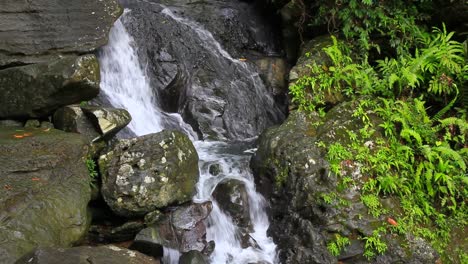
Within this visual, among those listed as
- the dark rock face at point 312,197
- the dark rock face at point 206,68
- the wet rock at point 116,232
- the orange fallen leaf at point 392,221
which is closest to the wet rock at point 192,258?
the wet rock at point 116,232

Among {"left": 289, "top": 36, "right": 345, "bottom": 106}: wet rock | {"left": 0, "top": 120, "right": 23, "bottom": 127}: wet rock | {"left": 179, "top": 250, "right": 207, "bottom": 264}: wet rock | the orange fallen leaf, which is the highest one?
{"left": 289, "top": 36, "right": 345, "bottom": 106}: wet rock

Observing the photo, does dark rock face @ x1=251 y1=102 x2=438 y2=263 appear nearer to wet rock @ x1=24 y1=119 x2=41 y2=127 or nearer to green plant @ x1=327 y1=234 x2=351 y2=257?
green plant @ x1=327 y1=234 x2=351 y2=257

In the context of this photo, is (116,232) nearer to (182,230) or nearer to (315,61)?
(182,230)

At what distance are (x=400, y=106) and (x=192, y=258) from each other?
4406mm

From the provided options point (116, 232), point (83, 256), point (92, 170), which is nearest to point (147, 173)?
point (92, 170)

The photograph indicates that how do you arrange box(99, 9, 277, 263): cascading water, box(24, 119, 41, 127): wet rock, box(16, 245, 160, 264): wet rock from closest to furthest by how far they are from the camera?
box(16, 245, 160, 264): wet rock → box(99, 9, 277, 263): cascading water → box(24, 119, 41, 127): wet rock

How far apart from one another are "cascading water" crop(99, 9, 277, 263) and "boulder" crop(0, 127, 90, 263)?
1468 millimetres

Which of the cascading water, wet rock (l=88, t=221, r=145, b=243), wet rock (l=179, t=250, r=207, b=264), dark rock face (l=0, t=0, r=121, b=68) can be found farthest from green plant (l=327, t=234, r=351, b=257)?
dark rock face (l=0, t=0, r=121, b=68)

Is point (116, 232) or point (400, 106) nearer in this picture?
point (116, 232)

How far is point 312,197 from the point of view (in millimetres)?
6336

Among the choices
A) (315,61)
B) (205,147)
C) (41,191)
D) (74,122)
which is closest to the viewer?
(41,191)

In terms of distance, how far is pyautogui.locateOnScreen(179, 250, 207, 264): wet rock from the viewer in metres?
5.65

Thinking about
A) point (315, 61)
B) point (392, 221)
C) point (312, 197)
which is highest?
point (315, 61)

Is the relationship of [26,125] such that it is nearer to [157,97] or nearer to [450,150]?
[157,97]
